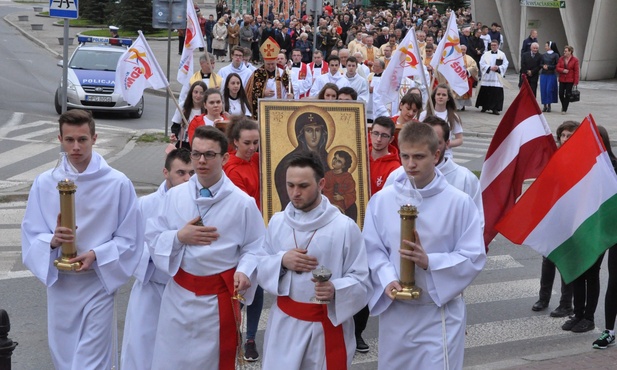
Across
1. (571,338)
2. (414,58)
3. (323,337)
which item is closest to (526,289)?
(571,338)

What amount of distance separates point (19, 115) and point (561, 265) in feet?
59.7

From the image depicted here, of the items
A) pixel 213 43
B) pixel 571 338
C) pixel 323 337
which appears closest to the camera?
pixel 323 337

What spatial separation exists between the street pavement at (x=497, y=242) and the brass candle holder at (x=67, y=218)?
2.40 meters

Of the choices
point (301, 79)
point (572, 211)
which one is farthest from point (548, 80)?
point (572, 211)

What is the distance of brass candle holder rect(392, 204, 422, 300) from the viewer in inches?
216

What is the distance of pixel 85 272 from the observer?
6.34 m

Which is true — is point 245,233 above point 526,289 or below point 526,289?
above

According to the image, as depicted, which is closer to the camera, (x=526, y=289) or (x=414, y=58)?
(x=526, y=289)

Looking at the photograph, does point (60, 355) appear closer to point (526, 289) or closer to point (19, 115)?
point (526, 289)

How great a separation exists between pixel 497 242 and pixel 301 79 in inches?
274

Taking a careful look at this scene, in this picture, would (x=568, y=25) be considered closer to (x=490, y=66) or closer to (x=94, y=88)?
(x=490, y=66)

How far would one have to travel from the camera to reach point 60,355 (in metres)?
6.41

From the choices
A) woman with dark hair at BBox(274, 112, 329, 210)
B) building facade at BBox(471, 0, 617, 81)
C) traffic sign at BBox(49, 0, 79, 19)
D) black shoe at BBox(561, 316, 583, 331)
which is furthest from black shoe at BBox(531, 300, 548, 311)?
building facade at BBox(471, 0, 617, 81)

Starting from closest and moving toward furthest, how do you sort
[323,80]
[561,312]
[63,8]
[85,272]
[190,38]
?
[85,272] < [561,312] < [63,8] < [190,38] < [323,80]
